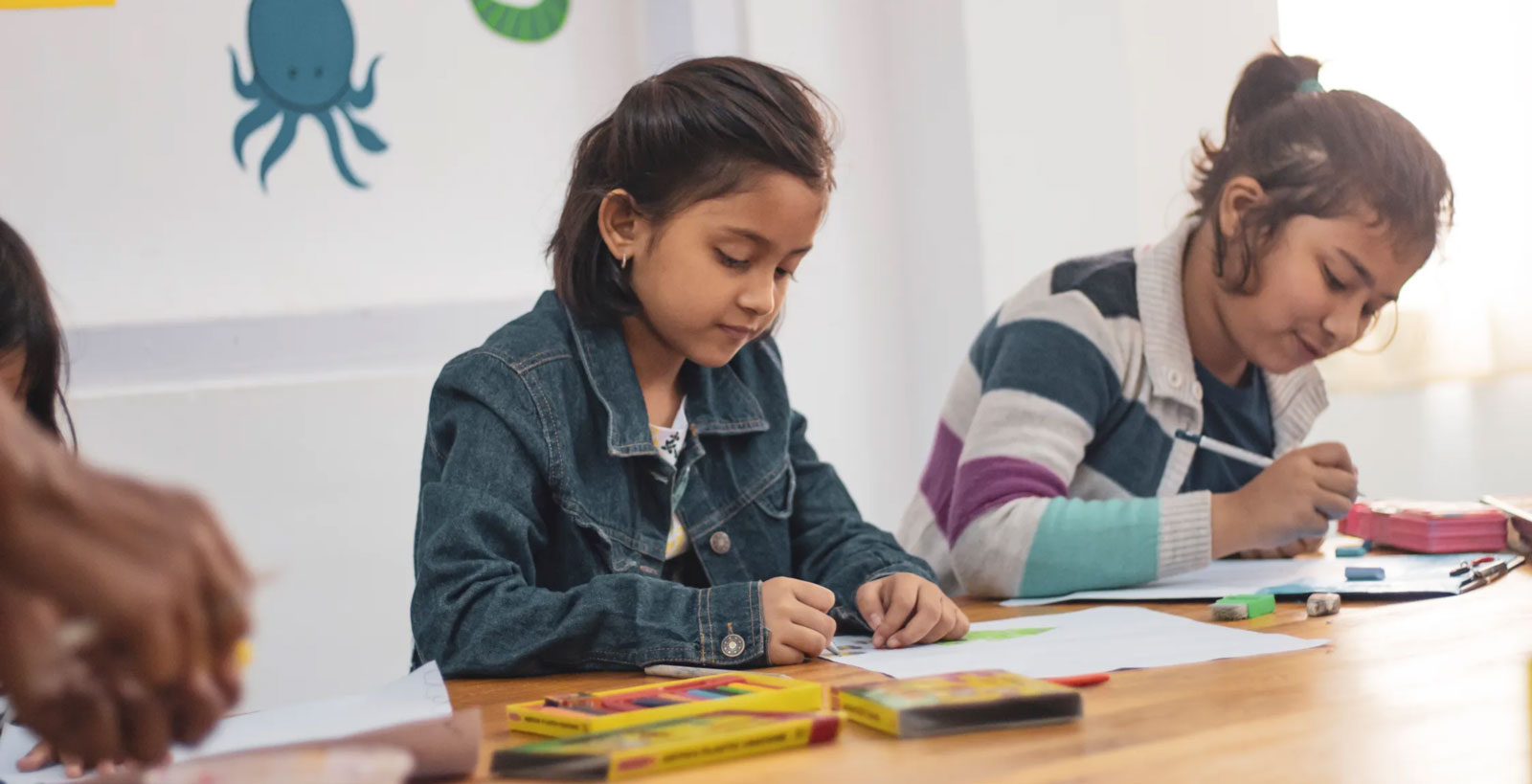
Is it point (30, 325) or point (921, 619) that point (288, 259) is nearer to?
point (30, 325)

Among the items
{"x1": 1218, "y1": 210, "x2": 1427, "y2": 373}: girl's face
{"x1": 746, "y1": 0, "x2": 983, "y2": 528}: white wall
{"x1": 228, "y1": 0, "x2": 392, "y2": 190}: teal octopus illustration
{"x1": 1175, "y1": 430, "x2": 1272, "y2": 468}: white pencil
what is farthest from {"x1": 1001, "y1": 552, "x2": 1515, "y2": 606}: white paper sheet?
{"x1": 228, "y1": 0, "x2": 392, "y2": 190}: teal octopus illustration

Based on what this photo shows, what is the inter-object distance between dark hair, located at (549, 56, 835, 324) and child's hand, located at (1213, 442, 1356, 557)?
1.53 ft

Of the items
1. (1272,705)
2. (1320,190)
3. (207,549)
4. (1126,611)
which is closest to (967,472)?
(1126,611)

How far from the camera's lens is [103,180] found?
1.83 metres

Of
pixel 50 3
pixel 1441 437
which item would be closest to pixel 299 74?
pixel 50 3

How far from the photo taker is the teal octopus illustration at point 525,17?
6.78ft

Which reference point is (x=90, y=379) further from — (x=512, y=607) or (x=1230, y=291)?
(x=1230, y=291)

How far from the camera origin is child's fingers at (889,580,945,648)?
93 cm

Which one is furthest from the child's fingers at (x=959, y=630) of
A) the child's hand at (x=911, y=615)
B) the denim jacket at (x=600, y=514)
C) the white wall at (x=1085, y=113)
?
the white wall at (x=1085, y=113)

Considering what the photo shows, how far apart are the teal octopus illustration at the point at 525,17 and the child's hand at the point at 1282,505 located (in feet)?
4.39

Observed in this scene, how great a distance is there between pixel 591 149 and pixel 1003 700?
710mm

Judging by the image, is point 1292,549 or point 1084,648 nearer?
point 1084,648

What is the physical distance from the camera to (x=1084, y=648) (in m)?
0.85

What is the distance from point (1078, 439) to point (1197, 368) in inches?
9.1
